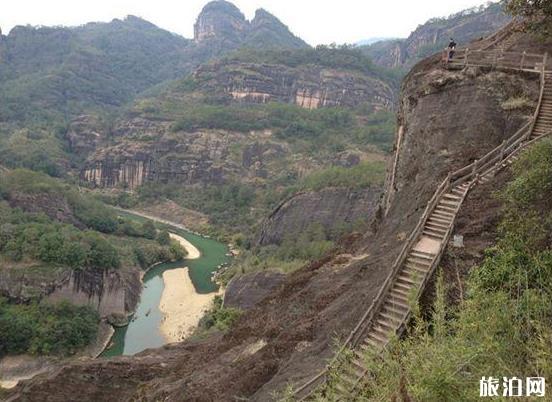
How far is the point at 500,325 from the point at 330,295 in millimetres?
10583

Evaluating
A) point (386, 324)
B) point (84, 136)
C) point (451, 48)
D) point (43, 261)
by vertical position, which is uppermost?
point (451, 48)

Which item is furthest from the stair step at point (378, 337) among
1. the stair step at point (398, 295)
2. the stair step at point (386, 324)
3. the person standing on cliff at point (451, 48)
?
the person standing on cliff at point (451, 48)

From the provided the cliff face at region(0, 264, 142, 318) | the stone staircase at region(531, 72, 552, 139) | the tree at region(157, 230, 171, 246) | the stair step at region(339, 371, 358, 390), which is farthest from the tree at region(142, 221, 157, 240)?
the stair step at region(339, 371, 358, 390)

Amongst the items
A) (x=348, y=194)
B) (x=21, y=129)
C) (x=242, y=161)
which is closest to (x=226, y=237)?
(x=348, y=194)

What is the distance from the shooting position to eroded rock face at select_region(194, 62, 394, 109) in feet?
575

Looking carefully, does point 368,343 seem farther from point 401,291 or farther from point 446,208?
point 446,208

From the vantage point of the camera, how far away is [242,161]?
454ft

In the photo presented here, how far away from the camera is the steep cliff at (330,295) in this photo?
56.7 ft

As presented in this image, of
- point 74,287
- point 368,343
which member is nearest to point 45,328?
point 74,287

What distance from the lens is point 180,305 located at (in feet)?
208

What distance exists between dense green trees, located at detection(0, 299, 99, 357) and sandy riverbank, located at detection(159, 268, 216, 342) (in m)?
8.42

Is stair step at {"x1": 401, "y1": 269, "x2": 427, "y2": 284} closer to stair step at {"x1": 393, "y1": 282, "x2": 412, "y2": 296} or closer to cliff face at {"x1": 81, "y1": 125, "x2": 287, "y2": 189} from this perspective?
stair step at {"x1": 393, "y1": 282, "x2": 412, "y2": 296}

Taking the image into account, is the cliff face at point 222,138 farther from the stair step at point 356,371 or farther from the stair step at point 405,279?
the stair step at point 356,371

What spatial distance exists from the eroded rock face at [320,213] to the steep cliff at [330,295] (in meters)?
51.4
